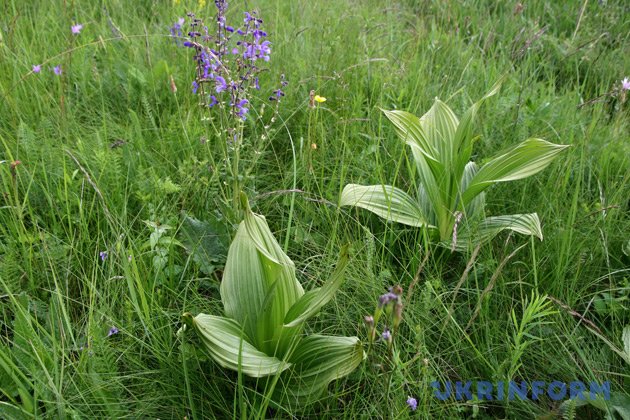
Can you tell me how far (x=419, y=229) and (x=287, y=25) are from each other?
1.67 m

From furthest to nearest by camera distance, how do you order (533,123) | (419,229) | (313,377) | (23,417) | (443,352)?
(533,123), (419,229), (443,352), (313,377), (23,417)

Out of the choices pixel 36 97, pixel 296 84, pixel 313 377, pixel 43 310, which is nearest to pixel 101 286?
pixel 43 310

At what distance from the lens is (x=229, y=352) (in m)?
1.37

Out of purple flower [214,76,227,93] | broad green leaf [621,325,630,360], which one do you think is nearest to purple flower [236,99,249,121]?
purple flower [214,76,227,93]

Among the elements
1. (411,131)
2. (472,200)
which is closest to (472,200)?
(472,200)

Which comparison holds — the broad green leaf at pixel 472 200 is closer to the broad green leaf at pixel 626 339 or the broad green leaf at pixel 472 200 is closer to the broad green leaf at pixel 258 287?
the broad green leaf at pixel 626 339

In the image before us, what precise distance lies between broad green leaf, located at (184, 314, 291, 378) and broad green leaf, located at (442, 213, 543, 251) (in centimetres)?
76

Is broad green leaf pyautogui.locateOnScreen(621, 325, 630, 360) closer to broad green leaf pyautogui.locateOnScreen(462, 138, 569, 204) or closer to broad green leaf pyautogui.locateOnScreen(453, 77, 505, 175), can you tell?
broad green leaf pyautogui.locateOnScreen(462, 138, 569, 204)

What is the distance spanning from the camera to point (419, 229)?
2.04 m

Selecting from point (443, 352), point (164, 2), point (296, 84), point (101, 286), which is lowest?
point (443, 352)

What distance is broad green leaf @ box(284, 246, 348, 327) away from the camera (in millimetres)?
1312

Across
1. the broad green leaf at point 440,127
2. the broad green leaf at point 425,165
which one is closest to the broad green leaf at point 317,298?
the broad green leaf at point 425,165

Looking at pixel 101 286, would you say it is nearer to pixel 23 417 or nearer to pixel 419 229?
pixel 23 417

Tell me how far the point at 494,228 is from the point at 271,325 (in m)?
0.88
